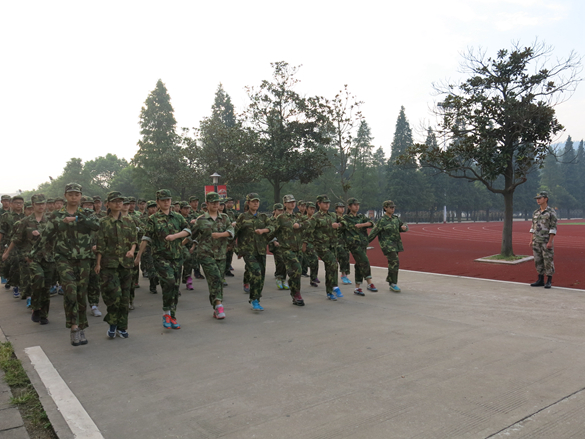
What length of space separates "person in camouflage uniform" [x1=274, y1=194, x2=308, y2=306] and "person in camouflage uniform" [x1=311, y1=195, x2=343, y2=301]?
26.6 inches

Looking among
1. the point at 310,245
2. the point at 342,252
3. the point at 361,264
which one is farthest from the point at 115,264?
the point at 342,252

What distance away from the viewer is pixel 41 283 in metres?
7.01

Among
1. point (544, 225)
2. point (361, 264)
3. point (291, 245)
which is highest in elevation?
point (544, 225)

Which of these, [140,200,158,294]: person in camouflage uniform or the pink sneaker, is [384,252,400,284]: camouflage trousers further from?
[140,200,158,294]: person in camouflage uniform

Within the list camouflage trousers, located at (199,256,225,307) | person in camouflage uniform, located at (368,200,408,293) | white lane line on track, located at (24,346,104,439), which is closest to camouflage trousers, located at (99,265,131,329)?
white lane line on track, located at (24,346,104,439)

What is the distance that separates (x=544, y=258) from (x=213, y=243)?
23.8ft

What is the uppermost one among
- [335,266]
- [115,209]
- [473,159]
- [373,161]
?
[373,161]

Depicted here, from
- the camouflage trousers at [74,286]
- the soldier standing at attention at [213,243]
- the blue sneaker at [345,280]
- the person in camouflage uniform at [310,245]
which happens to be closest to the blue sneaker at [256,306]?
the soldier standing at attention at [213,243]

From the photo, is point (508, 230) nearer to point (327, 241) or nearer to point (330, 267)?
point (327, 241)

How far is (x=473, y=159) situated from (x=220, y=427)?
1434 cm

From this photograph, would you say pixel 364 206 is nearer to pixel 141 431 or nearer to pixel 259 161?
pixel 259 161

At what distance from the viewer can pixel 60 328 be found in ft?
22.1

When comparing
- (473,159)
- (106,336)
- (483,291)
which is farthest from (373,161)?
(106,336)

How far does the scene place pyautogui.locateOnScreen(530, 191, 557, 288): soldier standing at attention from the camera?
382 inches
